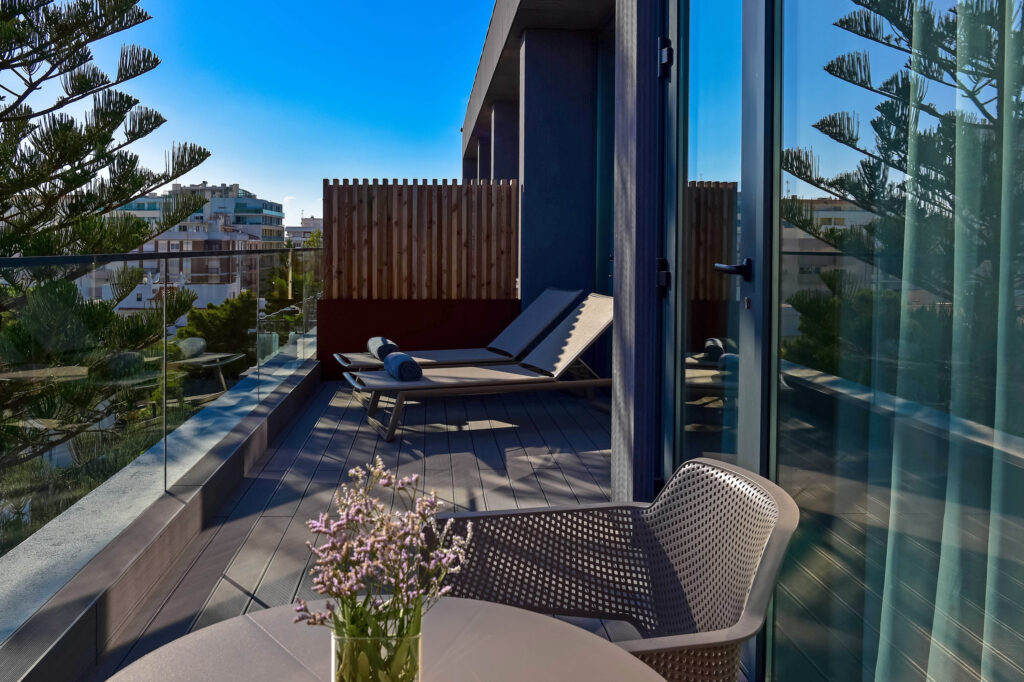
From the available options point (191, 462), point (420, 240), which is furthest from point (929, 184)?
point (420, 240)

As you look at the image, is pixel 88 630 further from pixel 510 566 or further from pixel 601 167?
pixel 601 167

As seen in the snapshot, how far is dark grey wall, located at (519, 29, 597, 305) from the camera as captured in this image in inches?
291

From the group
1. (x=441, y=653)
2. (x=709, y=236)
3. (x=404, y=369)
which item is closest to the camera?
(x=441, y=653)

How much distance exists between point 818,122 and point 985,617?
3.37ft

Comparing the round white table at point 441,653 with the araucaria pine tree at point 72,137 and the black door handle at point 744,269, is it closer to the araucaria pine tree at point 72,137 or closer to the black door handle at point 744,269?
the black door handle at point 744,269

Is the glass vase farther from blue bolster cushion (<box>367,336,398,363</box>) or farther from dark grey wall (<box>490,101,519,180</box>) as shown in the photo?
dark grey wall (<box>490,101,519,180</box>)

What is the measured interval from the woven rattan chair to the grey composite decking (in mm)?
776

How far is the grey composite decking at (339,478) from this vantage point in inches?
106

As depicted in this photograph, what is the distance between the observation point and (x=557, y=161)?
7449 millimetres

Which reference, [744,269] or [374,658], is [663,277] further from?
[374,658]

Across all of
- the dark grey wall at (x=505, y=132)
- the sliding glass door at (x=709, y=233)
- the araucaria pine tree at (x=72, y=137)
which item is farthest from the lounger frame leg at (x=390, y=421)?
the dark grey wall at (x=505, y=132)

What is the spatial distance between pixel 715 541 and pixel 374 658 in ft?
2.98

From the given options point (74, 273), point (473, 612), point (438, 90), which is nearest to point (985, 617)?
point (473, 612)

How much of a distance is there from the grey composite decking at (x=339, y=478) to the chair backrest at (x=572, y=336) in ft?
1.29
